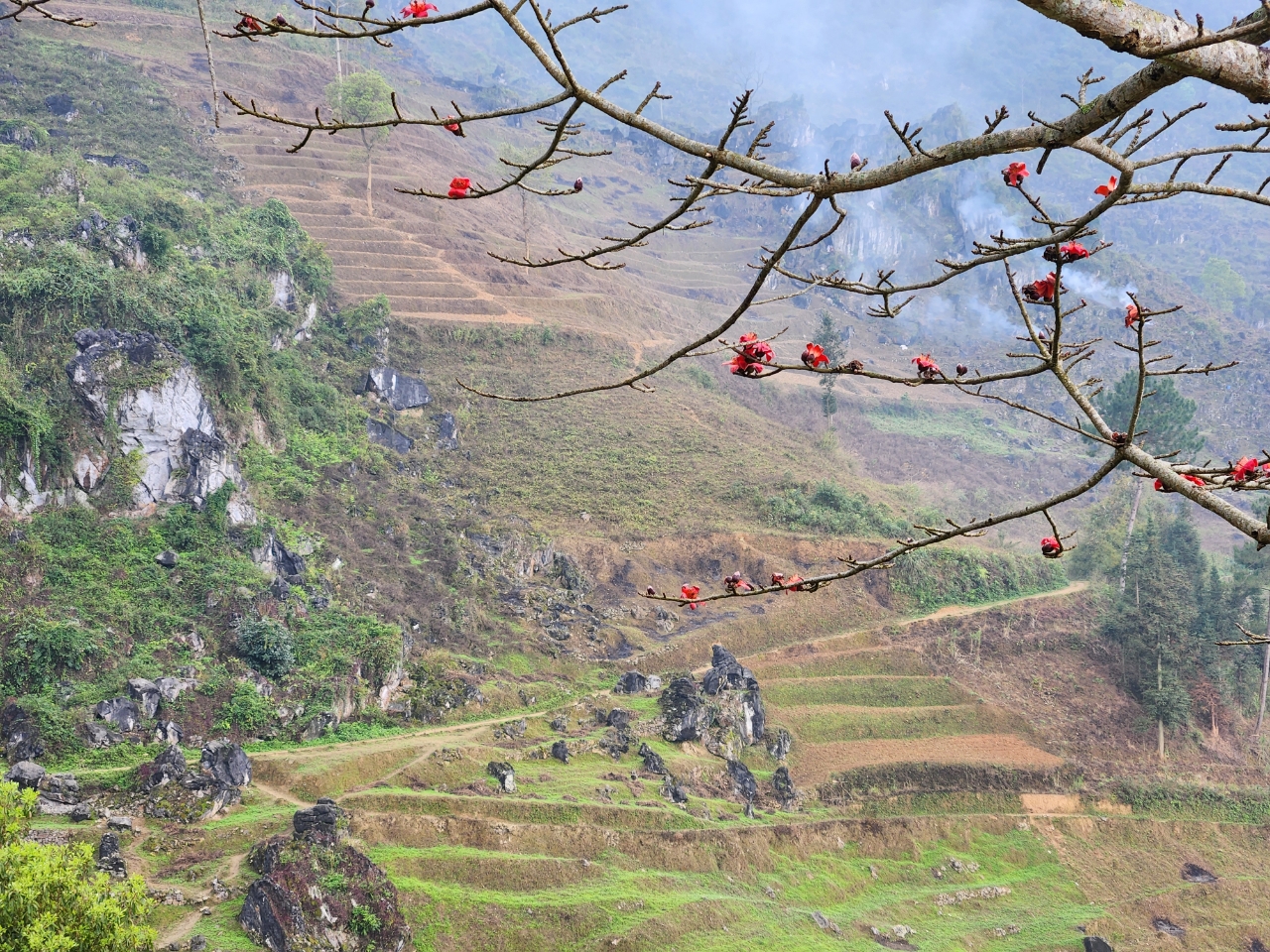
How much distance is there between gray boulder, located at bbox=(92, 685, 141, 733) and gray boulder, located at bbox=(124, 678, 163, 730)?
0.44 feet

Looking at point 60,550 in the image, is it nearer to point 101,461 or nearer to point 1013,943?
point 101,461

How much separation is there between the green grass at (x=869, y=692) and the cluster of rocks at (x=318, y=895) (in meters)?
15.1

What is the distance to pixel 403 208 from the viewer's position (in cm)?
5200

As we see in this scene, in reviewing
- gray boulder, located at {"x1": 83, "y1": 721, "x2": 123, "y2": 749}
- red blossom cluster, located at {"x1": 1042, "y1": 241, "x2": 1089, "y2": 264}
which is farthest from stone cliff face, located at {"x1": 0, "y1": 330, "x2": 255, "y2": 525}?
red blossom cluster, located at {"x1": 1042, "y1": 241, "x2": 1089, "y2": 264}

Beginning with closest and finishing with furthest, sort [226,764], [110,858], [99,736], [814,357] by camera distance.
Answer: [814,357], [110,858], [99,736], [226,764]

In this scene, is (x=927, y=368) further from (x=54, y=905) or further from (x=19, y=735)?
(x=19, y=735)

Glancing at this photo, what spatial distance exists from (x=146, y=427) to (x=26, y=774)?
10.3 meters

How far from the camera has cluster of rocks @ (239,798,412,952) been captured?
50.6 ft

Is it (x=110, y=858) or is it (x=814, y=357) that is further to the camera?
(x=110, y=858)

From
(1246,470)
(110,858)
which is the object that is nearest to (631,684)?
(110,858)

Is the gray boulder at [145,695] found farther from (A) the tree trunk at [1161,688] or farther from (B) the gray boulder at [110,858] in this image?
(A) the tree trunk at [1161,688]

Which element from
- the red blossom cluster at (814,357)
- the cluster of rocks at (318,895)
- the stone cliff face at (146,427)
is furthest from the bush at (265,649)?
the red blossom cluster at (814,357)

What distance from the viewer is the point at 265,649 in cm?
2225

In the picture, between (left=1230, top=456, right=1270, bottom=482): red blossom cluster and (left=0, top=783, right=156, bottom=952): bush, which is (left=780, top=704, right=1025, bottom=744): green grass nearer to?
(left=0, top=783, right=156, bottom=952): bush
